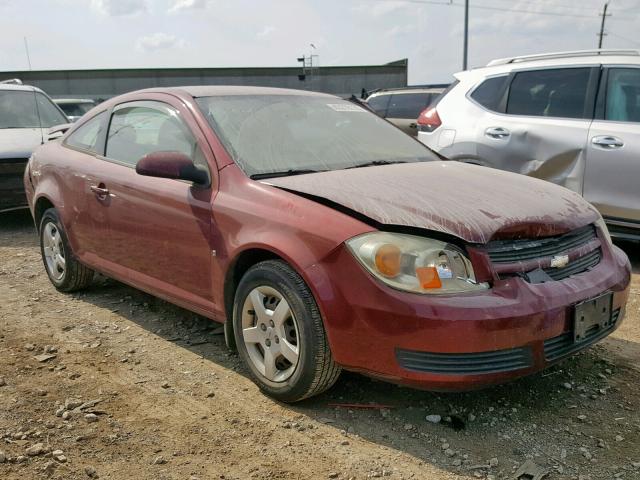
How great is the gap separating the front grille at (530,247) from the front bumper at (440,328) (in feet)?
0.39

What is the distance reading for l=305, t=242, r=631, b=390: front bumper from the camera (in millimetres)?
2535

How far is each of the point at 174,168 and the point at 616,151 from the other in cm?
373

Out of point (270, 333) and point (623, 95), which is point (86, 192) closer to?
point (270, 333)

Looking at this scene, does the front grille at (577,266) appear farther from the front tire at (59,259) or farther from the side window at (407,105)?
the side window at (407,105)

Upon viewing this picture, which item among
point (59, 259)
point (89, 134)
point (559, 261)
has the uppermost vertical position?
point (89, 134)

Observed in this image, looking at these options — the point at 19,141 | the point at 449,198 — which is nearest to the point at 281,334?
the point at 449,198

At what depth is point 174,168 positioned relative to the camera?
329 cm

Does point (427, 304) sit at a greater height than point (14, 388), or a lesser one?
greater

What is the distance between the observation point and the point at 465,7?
27.8 metres

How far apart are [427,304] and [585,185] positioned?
3.42 m

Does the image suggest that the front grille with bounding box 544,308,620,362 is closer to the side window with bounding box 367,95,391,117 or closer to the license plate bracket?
the license plate bracket

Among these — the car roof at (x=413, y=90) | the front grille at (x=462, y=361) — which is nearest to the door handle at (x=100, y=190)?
the front grille at (x=462, y=361)

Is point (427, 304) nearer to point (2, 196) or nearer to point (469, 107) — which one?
point (469, 107)

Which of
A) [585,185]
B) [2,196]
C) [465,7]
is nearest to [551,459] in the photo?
[585,185]
